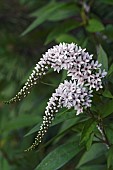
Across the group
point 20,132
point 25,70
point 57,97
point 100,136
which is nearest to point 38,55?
point 25,70

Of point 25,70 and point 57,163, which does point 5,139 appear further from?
point 57,163

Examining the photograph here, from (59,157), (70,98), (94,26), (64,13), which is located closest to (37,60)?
(64,13)

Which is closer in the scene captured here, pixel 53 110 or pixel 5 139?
pixel 53 110

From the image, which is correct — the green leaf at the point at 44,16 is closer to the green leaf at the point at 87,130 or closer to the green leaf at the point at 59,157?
the green leaf at the point at 59,157

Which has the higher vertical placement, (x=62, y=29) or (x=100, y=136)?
(x=62, y=29)

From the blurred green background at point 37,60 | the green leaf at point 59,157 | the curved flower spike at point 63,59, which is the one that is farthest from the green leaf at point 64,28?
the curved flower spike at point 63,59

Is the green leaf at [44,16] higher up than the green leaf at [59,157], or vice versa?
the green leaf at [44,16]

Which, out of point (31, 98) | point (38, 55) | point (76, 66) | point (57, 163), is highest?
point (38, 55)

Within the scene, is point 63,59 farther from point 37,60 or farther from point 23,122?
point 37,60
